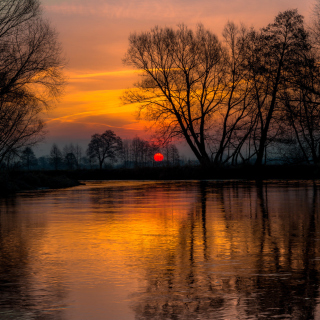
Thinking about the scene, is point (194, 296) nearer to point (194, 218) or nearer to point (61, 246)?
point (61, 246)

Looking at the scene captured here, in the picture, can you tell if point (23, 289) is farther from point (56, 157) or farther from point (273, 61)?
point (56, 157)

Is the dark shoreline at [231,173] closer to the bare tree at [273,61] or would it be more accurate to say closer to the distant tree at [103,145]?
the bare tree at [273,61]

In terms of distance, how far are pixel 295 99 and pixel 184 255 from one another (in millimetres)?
31680

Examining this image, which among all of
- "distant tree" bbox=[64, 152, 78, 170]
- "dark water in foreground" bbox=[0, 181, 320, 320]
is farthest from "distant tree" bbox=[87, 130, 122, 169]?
"dark water in foreground" bbox=[0, 181, 320, 320]

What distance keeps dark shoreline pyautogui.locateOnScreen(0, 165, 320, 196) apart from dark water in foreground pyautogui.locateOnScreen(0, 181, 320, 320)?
25711 mm

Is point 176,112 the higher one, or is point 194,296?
point 176,112

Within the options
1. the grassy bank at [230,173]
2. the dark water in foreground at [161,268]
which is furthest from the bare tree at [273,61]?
the dark water in foreground at [161,268]

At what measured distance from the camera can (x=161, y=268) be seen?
8.24 m

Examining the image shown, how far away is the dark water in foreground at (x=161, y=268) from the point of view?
5.91 meters

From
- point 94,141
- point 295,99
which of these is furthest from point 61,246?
point 94,141

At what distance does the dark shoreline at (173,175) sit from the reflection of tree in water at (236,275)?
91.0ft

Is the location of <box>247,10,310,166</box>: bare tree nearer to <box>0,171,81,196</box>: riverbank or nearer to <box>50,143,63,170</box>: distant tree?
<box>0,171,81,196</box>: riverbank

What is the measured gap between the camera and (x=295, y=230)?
12531 mm

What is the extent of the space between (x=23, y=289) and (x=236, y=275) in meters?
2.80
